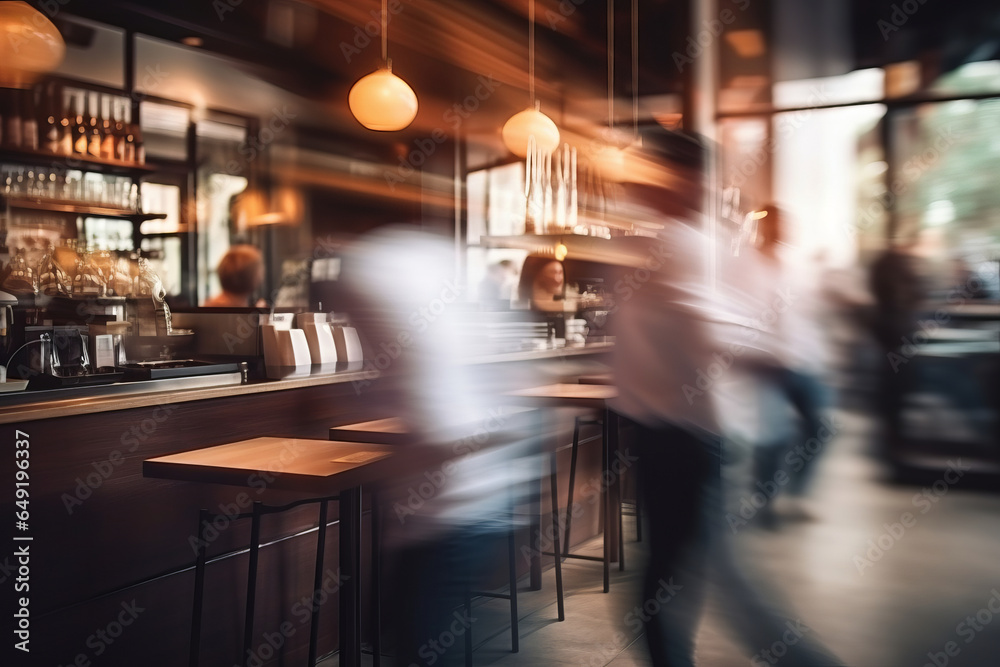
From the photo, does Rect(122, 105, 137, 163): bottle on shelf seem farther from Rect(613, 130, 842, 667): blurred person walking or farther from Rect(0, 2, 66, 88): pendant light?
Rect(613, 130, 842, 667): blurred person walking

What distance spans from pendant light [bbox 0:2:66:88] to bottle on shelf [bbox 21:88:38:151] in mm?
1598

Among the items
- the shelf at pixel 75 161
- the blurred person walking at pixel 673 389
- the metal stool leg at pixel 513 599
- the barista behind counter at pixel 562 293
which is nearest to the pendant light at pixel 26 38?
the shelf at pixel 75 161

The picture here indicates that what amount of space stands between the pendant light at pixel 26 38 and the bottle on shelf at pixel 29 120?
1598 mm

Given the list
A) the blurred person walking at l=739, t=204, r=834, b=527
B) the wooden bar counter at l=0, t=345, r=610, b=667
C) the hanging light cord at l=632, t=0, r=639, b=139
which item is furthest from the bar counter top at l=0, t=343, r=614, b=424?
the hanging light cord at l=632, t=0, r=639, b=139

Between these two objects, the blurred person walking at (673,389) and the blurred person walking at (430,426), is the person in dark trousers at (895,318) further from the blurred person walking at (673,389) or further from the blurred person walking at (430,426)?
the blurred person walking at (430,426)

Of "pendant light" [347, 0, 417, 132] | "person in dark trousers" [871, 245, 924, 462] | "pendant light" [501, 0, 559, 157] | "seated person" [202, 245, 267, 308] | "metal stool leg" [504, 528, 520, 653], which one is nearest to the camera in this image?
"metal stool leg" [504, 528, 520, 653]

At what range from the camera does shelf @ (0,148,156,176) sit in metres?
4.51

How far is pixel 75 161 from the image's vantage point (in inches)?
185

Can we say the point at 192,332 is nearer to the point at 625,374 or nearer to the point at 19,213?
the point at 625,374

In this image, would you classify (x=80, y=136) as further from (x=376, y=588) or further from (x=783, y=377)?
(x=783, y=377)

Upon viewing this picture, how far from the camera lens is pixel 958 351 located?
735 cm

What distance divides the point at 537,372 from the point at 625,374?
1720 mm

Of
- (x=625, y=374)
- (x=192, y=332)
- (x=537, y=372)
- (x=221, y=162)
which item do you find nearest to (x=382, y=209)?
(x=221, y=162)

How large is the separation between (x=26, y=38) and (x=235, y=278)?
3006 millimetres
